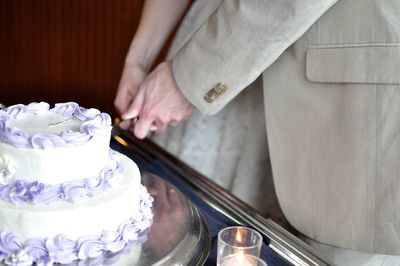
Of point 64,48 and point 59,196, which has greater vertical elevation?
point 59,196

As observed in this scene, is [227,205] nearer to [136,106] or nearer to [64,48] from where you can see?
[136,106]

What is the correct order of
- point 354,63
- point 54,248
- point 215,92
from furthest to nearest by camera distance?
point 215,92
point 354,63
point 54,248

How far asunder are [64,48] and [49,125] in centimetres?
227

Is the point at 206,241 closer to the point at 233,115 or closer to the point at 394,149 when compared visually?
the point at 394,149

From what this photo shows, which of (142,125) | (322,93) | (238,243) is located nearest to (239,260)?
(238,243)

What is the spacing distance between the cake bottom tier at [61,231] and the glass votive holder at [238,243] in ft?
0.51

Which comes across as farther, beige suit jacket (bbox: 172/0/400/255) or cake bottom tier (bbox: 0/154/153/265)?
beige suit jacket (bbox: 172/0/400/255)

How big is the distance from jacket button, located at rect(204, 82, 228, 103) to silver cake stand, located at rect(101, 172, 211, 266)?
200 millimetres

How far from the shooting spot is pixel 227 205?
1.01m

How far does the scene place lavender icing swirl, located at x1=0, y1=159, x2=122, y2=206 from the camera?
73cm

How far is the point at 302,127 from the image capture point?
97 cm

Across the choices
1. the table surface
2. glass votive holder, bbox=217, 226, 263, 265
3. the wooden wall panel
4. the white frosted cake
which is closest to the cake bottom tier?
the white frosted cake

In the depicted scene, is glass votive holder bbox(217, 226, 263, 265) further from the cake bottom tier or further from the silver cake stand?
the cake bottom tier

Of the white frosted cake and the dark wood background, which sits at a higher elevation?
the white frosted cake
